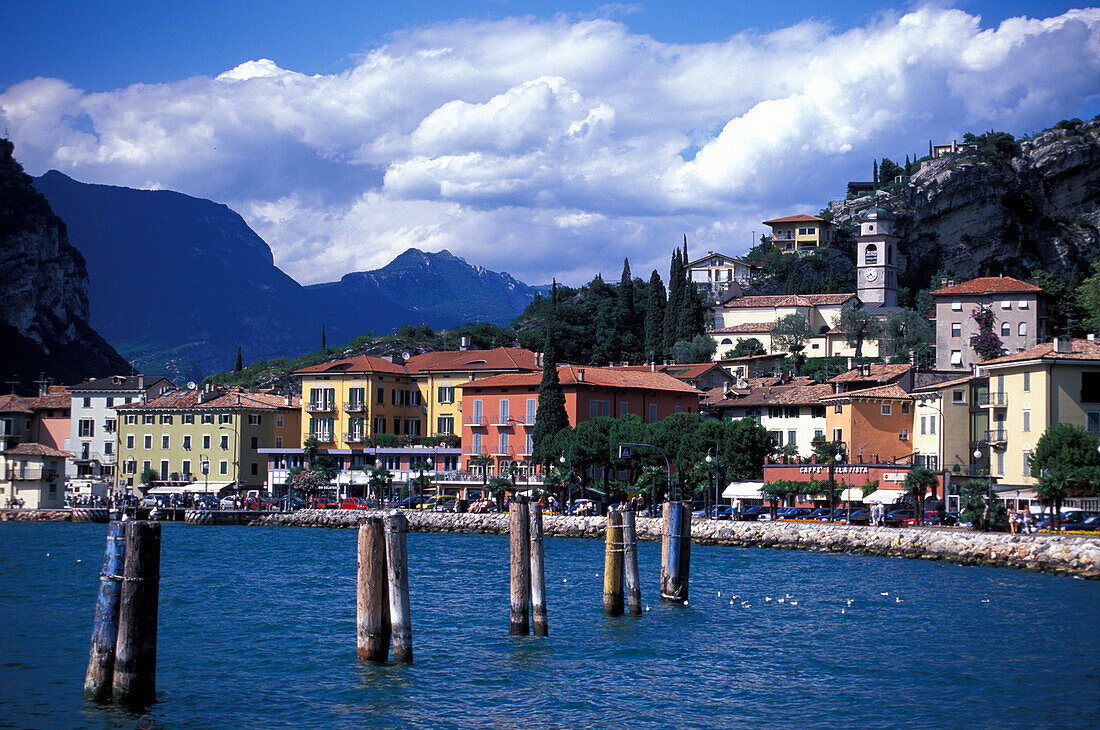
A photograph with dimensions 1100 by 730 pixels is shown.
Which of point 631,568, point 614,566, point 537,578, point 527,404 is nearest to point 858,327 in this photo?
point 527,404

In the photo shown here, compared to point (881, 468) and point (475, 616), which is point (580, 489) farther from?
point (475, 616)

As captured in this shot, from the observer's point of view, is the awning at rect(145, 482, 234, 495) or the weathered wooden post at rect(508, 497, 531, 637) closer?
the weathered wooden post at rect(508, 497, 531, 637)

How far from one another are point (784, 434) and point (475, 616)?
56067 mm

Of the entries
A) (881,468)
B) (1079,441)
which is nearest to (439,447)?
(881,468)

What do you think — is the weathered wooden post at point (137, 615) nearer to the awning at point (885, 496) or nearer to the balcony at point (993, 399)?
the awning at point (885, 496)

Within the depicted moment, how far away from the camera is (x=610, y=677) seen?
2280cm

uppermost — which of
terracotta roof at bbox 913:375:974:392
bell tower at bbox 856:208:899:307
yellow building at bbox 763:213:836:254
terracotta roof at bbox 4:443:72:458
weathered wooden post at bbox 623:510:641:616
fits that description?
yellow building at bbox 763:213:836:254

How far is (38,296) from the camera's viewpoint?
15625cm

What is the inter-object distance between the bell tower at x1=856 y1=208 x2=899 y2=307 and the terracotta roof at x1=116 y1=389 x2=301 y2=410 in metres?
62.9

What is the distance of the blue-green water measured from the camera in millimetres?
20047

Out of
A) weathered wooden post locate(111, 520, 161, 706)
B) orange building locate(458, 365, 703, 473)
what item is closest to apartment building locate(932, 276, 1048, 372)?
orange building locate(458, 365, 703, 473)

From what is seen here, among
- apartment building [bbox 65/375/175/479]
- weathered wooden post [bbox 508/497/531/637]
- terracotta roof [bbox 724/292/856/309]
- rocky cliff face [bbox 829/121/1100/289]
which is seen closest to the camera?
weathered wooden post [bbox 508/497/531/637]

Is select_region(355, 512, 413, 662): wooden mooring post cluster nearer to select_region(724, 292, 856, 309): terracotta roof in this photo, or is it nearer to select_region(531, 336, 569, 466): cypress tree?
select_region(531, 336, 569, 466): cypress tree

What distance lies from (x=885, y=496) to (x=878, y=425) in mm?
10590
